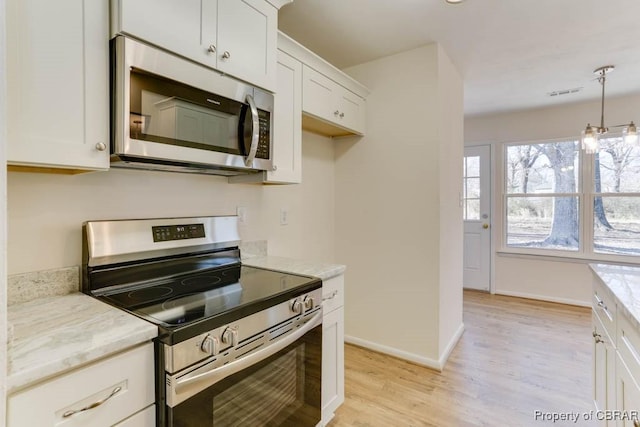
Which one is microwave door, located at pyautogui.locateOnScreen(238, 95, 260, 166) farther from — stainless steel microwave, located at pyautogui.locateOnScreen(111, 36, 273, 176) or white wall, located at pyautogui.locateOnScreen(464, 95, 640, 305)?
white wall, located at pyautogui.locateOnScreen(464, 95, 640, 305)

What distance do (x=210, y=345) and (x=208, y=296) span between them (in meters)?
0.29

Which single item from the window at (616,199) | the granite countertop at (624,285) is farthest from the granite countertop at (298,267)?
the window at (616,199)

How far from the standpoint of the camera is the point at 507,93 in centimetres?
357

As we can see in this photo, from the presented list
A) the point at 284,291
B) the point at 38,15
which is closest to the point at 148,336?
the point at 284,291

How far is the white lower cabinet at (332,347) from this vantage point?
173 cm

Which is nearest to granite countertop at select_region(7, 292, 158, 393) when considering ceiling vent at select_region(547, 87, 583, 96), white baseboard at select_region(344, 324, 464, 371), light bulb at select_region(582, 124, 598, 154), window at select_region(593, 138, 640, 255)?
white baseboard at select_region(344, 324, 464, 371)

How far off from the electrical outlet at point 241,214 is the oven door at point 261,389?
81cm

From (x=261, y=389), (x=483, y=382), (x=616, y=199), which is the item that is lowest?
(x=483, y=382)

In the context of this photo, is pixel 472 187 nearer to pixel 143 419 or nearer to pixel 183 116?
pixel 183 116

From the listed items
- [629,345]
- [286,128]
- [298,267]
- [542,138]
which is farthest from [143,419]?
[542,138]

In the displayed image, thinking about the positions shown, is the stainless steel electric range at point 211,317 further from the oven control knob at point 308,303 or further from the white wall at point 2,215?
the white wall at point 2,215

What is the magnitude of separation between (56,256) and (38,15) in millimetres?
857

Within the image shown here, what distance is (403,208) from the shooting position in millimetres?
2602

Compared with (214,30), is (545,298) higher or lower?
lower
